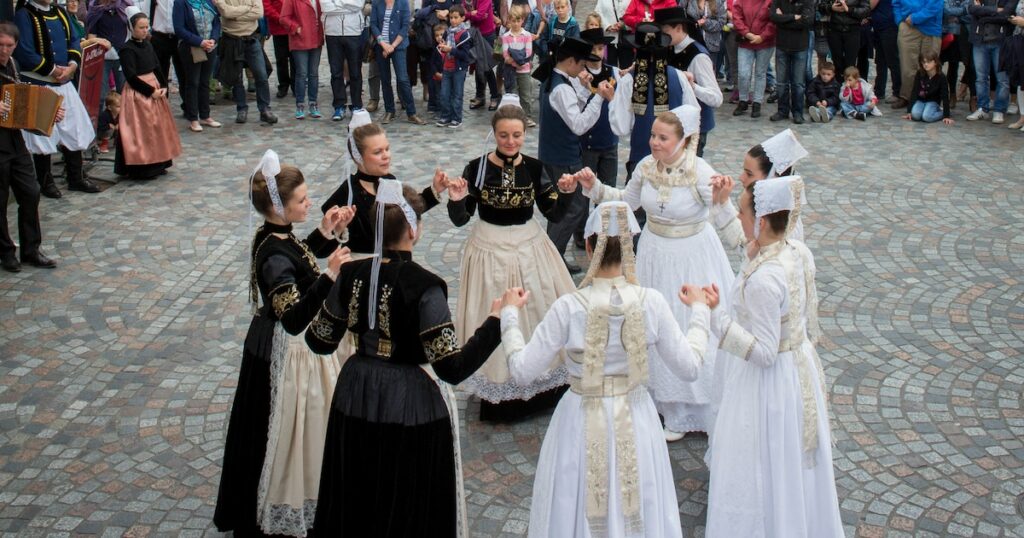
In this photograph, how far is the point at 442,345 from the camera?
436 cm

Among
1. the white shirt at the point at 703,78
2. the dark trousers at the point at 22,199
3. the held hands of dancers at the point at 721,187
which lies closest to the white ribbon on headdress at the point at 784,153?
the held hands of dancers at the point at 721,187

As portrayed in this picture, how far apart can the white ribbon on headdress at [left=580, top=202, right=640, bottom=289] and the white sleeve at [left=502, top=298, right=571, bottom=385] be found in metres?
0.21

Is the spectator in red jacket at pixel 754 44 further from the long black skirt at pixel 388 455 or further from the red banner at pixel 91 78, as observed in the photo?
the long black skirt at pixel 388 455

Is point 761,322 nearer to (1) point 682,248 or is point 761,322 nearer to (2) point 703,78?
(1) point 682,248

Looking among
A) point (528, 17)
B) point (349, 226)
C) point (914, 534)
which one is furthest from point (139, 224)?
point (914, 534)

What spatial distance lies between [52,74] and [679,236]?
22.6 feet

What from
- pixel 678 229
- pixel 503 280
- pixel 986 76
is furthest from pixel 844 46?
pixel 503 280

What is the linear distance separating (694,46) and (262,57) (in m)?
6.81

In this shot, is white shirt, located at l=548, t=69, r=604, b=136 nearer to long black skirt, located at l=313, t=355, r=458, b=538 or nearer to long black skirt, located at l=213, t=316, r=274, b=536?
long black skirt, located at l=213, t=316, r=274, b=536

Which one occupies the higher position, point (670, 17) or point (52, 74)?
point (670, 17)

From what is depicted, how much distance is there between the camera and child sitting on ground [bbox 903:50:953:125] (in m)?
13.2

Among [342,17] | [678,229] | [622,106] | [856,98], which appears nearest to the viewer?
[678,229]

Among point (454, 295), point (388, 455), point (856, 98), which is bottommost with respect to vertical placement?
point (454, 295)

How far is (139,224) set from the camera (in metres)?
10.0
